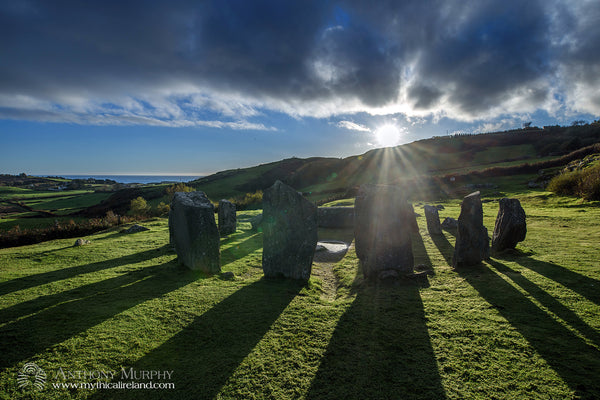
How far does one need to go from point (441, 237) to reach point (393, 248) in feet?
22.9

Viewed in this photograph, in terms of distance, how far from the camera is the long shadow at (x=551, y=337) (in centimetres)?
347

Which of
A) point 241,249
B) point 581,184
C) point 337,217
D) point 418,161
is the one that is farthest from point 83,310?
point 418,161

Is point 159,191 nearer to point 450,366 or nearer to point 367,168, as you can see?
point 367,168

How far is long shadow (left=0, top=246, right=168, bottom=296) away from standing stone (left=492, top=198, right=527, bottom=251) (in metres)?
13.6

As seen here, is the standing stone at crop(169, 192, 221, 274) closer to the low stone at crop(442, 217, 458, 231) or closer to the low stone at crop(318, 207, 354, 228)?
the low stone at crop(318, 207, 354, 228)

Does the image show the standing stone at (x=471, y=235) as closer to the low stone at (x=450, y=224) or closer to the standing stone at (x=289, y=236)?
the standing stone at (x=289, y=236)

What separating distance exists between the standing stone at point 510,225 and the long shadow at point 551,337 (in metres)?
3.14

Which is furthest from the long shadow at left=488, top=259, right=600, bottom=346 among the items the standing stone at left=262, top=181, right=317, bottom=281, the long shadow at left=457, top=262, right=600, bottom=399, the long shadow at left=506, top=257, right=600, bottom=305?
the standing stone at left=262, top=181, right=317, bottom=281

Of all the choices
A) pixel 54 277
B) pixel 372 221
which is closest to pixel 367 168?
pixel 372 221

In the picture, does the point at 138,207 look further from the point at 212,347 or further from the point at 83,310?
the point at 212,347

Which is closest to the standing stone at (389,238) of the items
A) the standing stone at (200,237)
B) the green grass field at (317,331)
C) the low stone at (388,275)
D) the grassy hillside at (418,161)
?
the low stone at (388,275)

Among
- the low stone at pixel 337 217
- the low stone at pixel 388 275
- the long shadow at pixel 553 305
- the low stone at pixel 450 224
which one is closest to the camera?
the long shadow at pixel 553 305

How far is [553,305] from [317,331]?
5135 mm

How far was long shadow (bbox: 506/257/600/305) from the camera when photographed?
18.6ft
